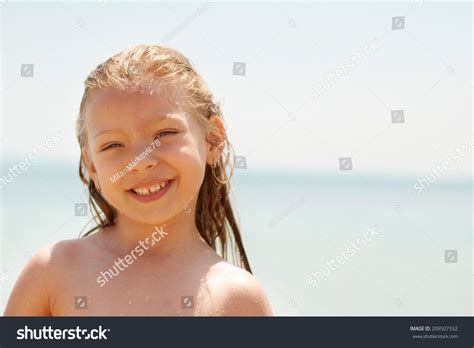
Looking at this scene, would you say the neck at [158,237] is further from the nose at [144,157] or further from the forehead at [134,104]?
the forehead at [134,104]

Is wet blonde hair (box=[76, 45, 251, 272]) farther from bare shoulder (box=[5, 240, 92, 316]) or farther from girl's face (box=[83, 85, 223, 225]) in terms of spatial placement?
bare shoulder (box=[5, 240, 92, 316])

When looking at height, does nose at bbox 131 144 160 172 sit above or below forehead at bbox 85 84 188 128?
below

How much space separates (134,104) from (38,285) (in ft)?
2.58

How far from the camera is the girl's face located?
111 inches

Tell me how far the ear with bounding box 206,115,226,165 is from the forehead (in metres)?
0.20

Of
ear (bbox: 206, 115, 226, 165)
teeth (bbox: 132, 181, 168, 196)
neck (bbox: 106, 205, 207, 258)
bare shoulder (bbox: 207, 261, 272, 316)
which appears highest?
ear (bbox: 206, 115, 226, 165)

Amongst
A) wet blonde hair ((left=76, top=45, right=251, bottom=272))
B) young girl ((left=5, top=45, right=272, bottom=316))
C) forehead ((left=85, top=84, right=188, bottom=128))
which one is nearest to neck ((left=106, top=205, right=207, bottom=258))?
young girl ((left=5, top=45, right=272, bottom=316))

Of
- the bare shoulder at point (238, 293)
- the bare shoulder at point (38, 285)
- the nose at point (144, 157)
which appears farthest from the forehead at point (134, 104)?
the bare shoulder at point (238, 293)

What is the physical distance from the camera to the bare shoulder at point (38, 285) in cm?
284

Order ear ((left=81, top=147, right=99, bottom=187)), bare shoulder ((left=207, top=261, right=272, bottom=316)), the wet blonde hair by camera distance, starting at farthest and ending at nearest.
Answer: ear ((left=81, top=147, right=99, bottom=187)) → the wet blonde hair → bare shoulder ((left=207, top=261, right=272, bottom=316))

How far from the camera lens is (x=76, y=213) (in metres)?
3.49

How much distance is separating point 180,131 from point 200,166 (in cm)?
17
